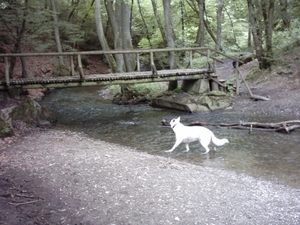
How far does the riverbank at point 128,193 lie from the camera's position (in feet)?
16.6

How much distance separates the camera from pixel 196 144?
1048 cm

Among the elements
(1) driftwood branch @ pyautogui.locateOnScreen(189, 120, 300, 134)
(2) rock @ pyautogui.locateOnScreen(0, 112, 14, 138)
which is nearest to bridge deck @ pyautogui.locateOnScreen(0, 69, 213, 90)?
(2) rock @ pyautogui.locateOnScreen(0, 112, 14, 138)

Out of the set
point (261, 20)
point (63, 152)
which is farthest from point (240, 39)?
point (63, 152)

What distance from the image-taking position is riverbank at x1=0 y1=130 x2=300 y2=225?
5.06 m

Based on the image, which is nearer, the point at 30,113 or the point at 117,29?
the point at 30,113

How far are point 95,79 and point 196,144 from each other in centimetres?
610

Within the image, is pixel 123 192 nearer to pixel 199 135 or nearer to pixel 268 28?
pixel 199 135

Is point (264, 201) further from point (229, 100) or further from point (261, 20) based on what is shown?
point (261, 20)

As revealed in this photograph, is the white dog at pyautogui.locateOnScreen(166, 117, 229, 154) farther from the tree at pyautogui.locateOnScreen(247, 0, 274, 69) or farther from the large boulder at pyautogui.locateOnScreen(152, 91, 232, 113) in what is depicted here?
the tree at pyautogui.locateOnScreen(247, 0, 274, 69)

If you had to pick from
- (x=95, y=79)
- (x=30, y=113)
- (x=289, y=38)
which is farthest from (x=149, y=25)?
(x=30, y=113)

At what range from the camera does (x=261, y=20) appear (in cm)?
1956

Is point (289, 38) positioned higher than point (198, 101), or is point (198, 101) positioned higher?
point (289, 38)

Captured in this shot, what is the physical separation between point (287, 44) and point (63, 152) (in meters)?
16.1

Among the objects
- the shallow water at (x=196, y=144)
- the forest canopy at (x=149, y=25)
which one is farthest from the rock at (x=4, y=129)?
the forest canopy at (x=149, y=25)
